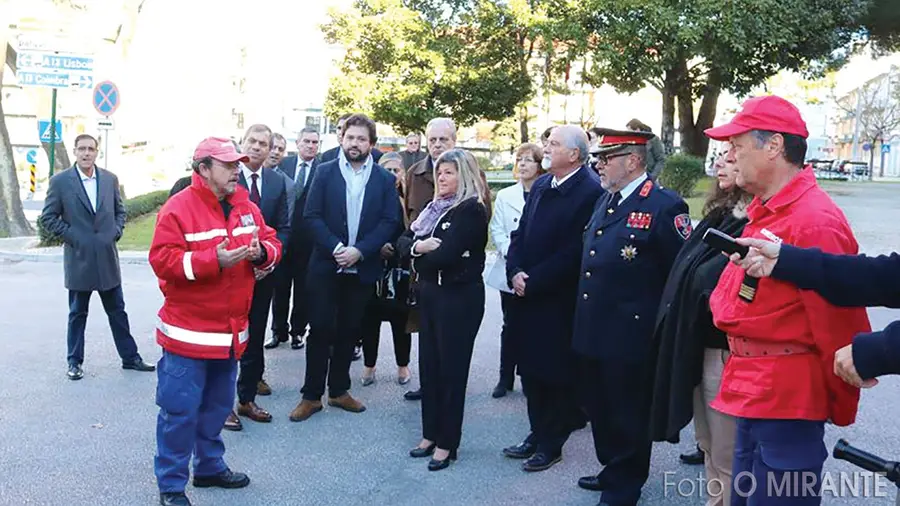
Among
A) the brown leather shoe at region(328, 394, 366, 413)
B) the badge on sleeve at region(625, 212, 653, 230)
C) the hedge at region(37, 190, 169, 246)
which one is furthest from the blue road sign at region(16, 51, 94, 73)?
the badge on sleeve at region(625, 212, 653, 230)

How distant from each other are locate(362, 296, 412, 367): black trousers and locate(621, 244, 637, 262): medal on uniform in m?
2.80

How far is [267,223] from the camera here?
6.41 metres

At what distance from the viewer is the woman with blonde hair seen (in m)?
6.74

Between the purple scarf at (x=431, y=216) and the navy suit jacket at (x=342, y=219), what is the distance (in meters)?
0.72

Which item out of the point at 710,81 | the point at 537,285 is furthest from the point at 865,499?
the point at 710,81

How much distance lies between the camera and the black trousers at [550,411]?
5422 millimetres

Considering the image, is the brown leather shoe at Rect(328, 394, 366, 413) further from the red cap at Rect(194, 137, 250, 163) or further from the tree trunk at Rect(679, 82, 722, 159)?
the tree trunk at Rect(679, 82, 722, 159)

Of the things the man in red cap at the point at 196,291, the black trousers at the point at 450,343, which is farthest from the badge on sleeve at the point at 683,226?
the man in red cap at the point at 196,291

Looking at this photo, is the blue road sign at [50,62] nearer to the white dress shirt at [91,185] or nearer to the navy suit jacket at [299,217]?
the white dress shirt at [91,185]

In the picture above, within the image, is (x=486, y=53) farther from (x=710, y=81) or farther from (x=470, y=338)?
(x=470, y=338)

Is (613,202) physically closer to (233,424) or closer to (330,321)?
(330,321)

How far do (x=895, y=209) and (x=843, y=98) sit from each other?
49910mm

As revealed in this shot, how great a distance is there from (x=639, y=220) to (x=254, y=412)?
3269 millimetres

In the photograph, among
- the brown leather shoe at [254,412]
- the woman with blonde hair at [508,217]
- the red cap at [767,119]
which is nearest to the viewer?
the red cap at [767,119]
